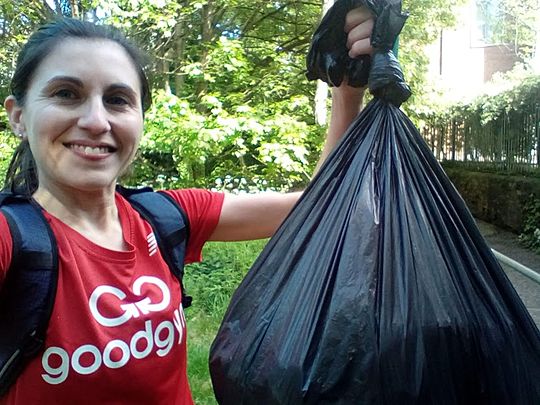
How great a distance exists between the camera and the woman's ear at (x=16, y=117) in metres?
Result: 1.43

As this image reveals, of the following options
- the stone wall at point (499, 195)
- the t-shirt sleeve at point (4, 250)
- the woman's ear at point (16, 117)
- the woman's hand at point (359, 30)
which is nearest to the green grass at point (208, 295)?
the woman's ear at point (16, 117)

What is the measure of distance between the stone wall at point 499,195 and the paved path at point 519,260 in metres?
0.16

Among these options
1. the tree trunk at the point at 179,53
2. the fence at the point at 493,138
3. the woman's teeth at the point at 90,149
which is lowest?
the woman's teeth at the point at 90,149

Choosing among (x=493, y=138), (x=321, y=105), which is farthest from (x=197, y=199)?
(x=493, y=138)

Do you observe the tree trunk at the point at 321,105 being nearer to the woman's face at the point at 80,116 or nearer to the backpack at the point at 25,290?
the woman's face at the point at 80,116

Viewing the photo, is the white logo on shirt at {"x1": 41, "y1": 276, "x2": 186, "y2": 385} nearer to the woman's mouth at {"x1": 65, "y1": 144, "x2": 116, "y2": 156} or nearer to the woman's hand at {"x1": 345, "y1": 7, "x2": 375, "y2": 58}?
the woman's mouth at {"x1": 65, "y1": 144, "x2": 116, "y2": 156}

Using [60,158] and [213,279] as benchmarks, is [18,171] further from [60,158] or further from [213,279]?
[213,279]

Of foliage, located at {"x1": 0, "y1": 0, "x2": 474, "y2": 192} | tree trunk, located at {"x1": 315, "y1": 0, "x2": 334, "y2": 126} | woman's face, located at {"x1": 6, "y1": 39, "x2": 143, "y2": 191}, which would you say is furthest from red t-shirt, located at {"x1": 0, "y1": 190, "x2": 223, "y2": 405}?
tree trunk, located at {"x1": 315, "y1": 0, "x2": 334, "y2": 126}

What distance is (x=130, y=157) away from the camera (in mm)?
1434

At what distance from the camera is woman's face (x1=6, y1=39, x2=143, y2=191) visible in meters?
1.30

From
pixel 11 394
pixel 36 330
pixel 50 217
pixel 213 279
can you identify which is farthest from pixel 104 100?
pixel 213 279

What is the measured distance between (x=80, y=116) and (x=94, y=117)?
0.09ft

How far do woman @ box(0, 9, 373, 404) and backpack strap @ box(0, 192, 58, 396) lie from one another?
0.02 meters

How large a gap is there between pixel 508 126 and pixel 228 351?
9637 mm
